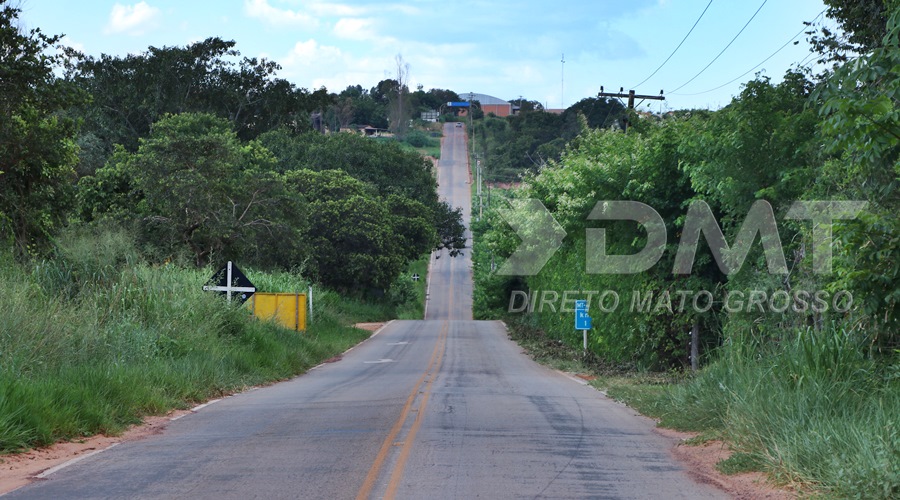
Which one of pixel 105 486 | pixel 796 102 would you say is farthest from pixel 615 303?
pixel 105 486

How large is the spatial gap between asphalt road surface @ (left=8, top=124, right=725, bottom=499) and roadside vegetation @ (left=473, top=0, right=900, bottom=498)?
1.18m

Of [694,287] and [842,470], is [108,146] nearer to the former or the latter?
[694,287]

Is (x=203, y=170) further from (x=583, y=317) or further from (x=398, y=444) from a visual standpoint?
(x=398, y=444)

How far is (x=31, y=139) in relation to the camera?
24.4 metres

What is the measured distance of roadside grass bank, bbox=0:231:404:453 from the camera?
13.4 metres

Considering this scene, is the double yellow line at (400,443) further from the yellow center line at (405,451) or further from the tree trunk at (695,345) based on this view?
the tree trunk at (695,345)

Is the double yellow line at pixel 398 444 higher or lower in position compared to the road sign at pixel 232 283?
lower

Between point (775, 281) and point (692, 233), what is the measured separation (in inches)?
255

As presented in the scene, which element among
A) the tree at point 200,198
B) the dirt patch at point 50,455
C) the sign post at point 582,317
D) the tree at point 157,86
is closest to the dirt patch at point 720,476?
the dirt patch at point 50,455

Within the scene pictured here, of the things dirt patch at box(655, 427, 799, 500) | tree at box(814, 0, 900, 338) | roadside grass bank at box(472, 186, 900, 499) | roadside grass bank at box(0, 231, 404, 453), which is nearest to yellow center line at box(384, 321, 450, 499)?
dirt patch at box(655, 427, 799, 500)

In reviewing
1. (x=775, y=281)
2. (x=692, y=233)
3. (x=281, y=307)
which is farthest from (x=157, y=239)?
(x=775, y=281)

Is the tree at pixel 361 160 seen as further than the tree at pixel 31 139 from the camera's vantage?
Yes

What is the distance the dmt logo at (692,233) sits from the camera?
14156 millimetres

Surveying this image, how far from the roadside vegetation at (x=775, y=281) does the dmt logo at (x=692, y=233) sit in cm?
16
